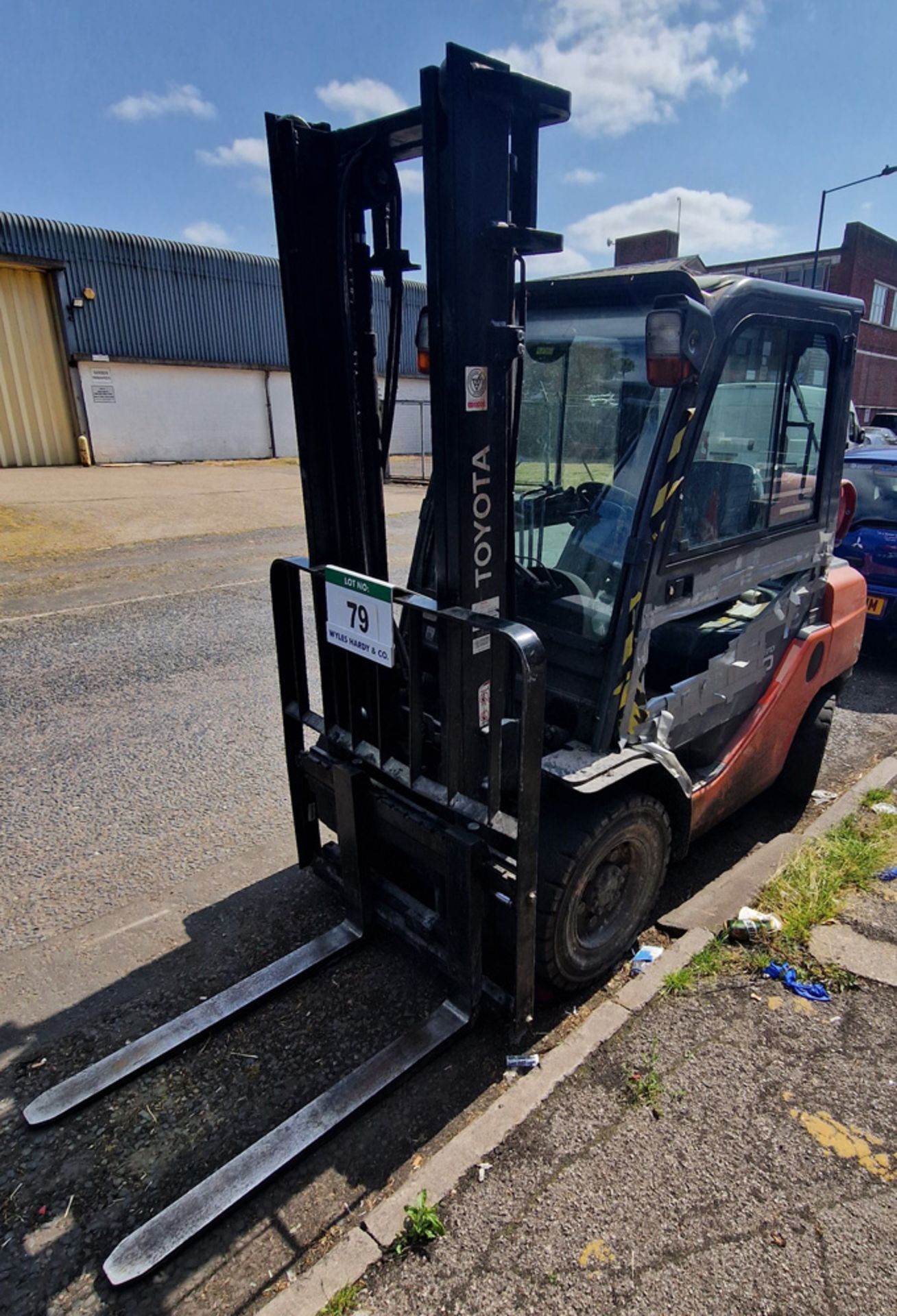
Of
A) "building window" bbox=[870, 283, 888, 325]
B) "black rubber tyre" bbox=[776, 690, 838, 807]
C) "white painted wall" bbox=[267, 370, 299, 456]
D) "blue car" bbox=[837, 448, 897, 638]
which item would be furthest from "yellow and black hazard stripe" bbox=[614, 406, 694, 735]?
"building window" bbox=[870, 283, 888, 325]

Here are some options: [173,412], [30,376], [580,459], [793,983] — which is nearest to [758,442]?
[580,459]

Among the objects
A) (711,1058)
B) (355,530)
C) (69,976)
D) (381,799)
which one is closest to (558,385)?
A: (355,530)

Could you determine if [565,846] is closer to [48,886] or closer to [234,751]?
[48,886]

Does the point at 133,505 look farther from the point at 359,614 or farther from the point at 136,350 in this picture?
the point at 359,614

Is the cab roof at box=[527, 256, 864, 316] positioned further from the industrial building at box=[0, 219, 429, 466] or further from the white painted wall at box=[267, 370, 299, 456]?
the white painted wall at box=[267, 370, 299, 456]

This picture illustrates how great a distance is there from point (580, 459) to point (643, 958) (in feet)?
6.94

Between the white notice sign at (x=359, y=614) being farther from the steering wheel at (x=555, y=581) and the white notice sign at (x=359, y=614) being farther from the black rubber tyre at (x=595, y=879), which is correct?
the black rubber tyre at (x=595, y=879)

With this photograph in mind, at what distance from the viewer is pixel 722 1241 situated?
2.18 m

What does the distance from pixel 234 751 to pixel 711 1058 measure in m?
3.43

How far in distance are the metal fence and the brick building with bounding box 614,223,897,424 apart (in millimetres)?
10548

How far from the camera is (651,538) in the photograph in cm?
281

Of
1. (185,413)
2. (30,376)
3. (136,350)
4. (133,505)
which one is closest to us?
(133,505)

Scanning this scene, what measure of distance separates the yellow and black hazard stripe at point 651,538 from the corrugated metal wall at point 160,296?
17286 millimetres

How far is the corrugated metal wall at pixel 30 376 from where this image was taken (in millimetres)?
18766
